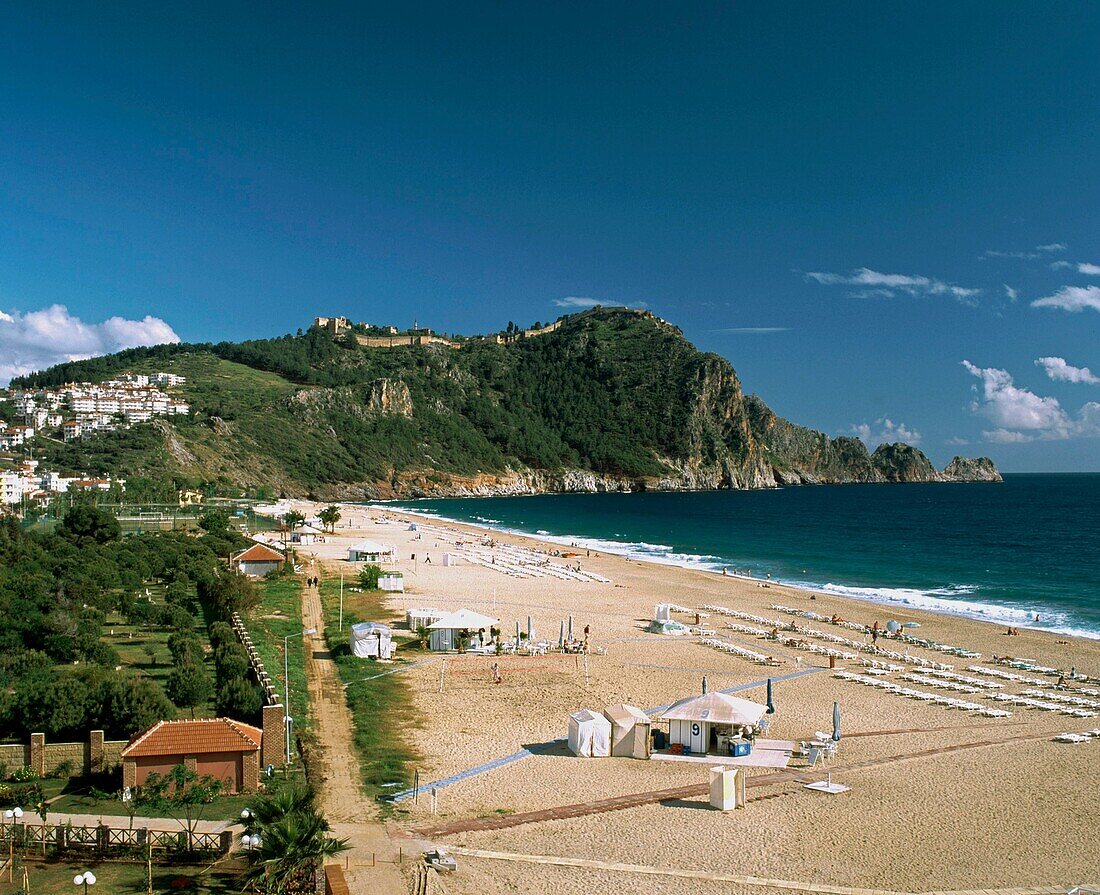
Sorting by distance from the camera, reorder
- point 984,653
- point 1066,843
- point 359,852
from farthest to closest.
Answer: point 984,653, point 1066,843, point 359,852

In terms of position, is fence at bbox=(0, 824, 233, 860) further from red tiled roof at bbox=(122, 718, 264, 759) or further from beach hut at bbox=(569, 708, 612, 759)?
beach hut at bbox=(569, 708, 612, 759)

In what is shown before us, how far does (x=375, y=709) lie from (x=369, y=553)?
31.4 m

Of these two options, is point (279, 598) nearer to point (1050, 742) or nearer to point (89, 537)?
point (89, 537)

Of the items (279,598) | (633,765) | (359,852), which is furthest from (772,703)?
(279,598)

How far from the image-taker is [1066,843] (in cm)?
1380

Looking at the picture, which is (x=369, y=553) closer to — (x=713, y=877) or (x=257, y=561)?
(x=257, y=561)

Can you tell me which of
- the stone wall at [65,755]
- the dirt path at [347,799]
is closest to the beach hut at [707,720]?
the dirt path at [347,799]

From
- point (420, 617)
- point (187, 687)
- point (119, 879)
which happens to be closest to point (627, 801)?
point (119, 879)

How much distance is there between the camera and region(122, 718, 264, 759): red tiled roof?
1412cm

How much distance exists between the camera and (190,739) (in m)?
14.4

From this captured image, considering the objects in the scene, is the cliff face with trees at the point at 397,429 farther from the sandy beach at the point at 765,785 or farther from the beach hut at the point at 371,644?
the sandy beach at the point at 765,785

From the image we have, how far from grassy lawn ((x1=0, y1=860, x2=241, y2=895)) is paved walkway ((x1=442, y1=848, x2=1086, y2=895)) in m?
3.45

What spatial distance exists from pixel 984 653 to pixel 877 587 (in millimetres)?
19130

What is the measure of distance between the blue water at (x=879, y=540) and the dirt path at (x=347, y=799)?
105 ft
